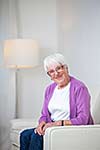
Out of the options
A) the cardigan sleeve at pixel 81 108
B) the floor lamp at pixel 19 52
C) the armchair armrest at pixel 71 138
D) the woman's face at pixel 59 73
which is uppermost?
the floor lamp at pixel 19 52

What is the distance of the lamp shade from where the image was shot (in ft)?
10.2

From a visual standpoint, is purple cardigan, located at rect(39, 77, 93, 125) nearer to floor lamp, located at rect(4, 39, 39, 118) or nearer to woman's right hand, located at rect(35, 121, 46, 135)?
woman's right hand, located at rect(35, 121, 46, 135)

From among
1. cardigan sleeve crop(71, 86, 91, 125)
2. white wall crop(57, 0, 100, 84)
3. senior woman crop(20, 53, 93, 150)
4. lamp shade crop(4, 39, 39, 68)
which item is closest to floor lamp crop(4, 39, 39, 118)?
lamp shade crop(4, 39, 39, 68)

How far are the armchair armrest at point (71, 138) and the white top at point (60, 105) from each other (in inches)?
8.9

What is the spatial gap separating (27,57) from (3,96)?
1.95 ft

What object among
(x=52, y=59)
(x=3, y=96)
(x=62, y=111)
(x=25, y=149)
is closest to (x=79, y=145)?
(x=62, y=111)

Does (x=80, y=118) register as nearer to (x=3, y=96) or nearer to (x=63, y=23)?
(x=3, y=96)

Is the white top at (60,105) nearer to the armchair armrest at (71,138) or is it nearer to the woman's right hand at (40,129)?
the woman's right hand at (40,129)

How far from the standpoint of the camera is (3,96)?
3.41m

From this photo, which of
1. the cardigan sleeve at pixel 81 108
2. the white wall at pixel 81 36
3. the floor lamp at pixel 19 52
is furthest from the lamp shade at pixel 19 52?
the cardigan sleeve at pixel 81 108

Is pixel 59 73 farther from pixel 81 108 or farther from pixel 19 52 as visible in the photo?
pixel 19 52

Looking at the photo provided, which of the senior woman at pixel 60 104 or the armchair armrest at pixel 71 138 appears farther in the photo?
the senior woman at pixel 60 104

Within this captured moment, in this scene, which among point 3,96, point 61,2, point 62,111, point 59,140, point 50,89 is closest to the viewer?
point 59,140

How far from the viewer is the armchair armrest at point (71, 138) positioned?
2.03m
